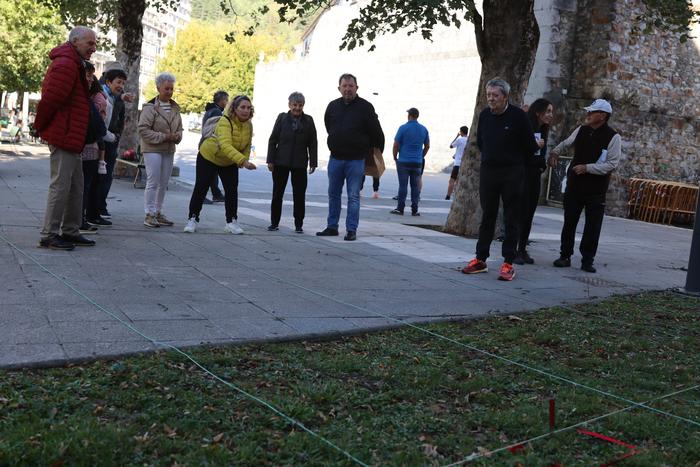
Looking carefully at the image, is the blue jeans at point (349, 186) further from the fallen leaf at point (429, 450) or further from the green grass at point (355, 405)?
the fallen leaf at point (429, 450)

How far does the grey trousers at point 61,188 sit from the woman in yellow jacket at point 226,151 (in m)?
1.97

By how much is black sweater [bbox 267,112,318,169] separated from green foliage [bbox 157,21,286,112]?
82172 mm

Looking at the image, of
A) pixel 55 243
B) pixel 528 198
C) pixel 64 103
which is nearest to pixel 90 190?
pixel 55 243

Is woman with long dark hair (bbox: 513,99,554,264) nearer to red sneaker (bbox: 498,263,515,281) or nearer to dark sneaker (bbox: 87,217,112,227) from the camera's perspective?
red sneaker (bbox: 498,263,515,281)

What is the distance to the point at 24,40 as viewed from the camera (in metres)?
37.3

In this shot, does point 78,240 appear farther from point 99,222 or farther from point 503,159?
point 503,159

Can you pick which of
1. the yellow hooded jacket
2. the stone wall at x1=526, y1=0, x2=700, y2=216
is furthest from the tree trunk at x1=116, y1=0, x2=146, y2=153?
the stone wall at x1=526, y1=0, x2=700, y2=216

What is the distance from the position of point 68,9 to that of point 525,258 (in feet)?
48.0

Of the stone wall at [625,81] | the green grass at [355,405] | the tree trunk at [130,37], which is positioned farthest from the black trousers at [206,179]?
the stone wall at [625,81]

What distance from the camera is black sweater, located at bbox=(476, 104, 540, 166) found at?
816 centimetres

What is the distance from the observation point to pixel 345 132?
404 inches

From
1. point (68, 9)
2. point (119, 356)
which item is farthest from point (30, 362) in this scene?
point (68, 9)

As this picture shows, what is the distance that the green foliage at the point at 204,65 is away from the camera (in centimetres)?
9106

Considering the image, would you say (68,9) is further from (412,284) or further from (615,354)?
(615,354)
